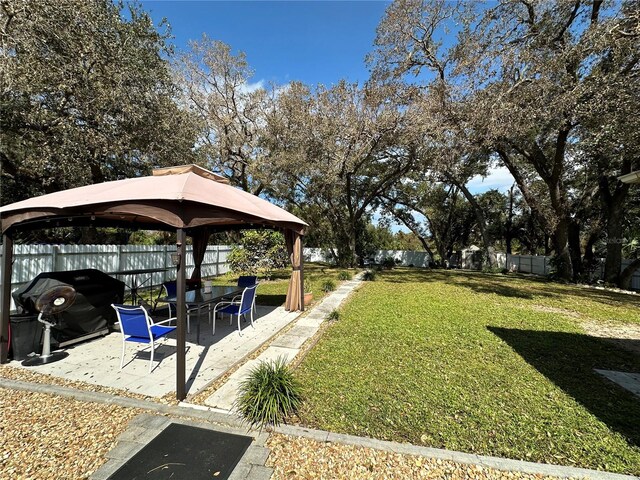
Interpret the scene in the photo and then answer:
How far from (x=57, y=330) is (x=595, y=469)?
21.8ft

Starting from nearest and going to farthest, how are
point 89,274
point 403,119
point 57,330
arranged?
point 57,330 < point 89,274 < point 403,119

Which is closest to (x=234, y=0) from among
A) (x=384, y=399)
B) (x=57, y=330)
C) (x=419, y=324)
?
(x=57, y=330)

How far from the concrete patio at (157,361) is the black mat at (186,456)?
0.84 metres

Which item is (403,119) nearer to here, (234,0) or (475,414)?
(234,0)

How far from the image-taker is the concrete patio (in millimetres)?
3475

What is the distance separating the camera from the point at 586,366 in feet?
13.6

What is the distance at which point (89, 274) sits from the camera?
4848 millimetres

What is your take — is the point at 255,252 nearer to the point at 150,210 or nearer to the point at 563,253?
the point at 150,210

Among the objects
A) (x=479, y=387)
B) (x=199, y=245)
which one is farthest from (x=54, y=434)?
(x=199, y=245)

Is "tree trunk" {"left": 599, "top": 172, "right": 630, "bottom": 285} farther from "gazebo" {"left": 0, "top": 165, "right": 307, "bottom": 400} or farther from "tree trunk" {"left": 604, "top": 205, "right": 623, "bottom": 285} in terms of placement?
"gazebo" {"left": 0, "top": 165, "right": 307, "bottom": 400}

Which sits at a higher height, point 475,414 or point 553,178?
point 553,178

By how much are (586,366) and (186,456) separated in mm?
5311

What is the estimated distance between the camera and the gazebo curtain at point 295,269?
272 inches

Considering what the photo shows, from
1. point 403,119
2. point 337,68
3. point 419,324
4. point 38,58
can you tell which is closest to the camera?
point 419,324
